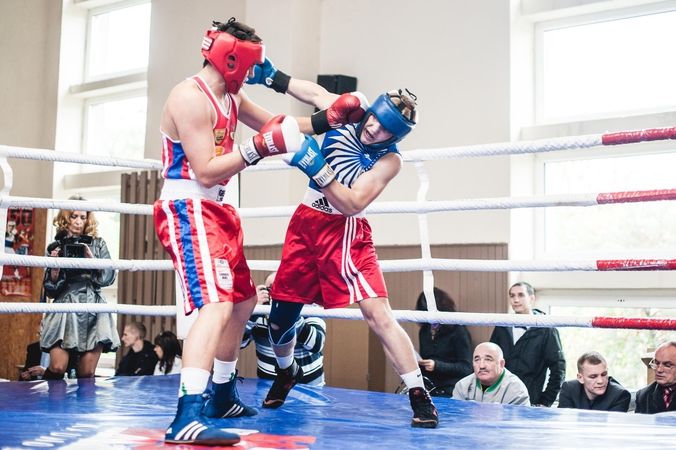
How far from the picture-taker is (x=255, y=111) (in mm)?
2607

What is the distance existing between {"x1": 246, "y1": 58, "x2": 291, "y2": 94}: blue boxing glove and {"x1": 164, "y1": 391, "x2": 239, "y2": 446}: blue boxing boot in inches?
47.7

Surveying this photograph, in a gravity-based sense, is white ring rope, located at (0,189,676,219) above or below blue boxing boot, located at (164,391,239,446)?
above

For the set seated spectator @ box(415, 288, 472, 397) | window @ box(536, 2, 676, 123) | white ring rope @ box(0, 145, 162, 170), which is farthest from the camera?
window @ box(536, 2, 676, 123)

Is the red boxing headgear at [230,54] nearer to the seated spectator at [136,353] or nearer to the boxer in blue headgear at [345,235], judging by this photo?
the boxer in blue headgear at [345,235]

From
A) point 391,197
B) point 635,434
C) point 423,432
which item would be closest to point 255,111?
point 423,432

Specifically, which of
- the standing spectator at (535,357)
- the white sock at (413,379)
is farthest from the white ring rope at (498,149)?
the standing spectator at (535,357)

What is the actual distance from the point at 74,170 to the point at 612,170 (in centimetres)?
568

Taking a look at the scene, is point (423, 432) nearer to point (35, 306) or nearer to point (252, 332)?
point (252, 332)

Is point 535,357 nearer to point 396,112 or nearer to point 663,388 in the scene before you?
point 663,388

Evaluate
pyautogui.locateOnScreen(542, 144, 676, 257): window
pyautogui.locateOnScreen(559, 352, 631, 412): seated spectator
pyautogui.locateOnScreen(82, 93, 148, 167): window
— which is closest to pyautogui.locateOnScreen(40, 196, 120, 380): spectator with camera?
pyautogui.locateOnScreen(559, 352, 631, 412): seated spectator

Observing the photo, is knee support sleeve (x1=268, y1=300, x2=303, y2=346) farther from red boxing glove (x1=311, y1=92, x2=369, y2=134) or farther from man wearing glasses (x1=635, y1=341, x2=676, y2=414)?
man wearing glasses (x1=635, y1=341, x2=676, y2=414)

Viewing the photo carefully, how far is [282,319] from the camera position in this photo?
2.76m

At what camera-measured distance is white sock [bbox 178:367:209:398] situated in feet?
6.74

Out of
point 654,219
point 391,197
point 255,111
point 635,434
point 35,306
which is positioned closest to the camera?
point 635,434
